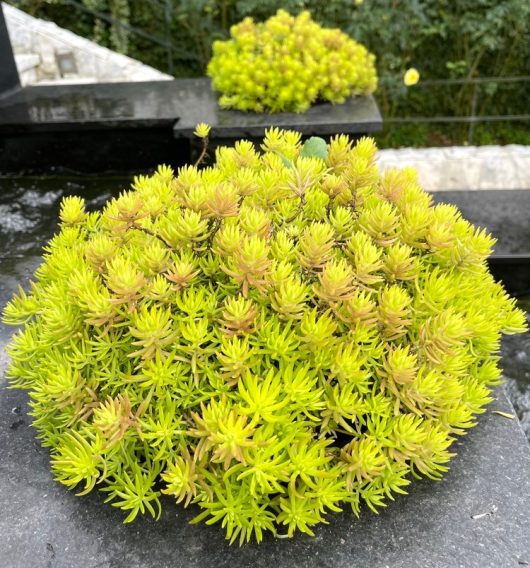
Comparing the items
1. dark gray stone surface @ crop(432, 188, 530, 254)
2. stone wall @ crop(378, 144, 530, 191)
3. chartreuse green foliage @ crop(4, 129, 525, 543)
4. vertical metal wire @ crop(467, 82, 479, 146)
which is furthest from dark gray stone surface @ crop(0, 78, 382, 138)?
vertical metal wire @ crop(467, 82, 479, 146)

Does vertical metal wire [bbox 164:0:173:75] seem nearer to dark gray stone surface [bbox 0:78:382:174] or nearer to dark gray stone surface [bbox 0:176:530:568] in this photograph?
dark gray stone surface [bbox 0:78:382:174]

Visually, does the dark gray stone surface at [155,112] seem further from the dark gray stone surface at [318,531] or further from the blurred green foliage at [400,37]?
the dark gray stone surface at [318,531]

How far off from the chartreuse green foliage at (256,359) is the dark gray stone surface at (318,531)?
0.05m

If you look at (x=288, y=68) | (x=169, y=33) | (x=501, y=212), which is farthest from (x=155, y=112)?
(x=169, y=33)

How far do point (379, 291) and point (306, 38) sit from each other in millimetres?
2754

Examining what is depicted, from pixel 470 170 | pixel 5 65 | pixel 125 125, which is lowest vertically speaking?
pixel 470 170

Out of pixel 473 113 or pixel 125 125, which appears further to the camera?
pixel 473 113

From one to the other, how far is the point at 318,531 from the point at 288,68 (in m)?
2.88

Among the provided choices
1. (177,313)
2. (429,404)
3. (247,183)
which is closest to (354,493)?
(429,404)

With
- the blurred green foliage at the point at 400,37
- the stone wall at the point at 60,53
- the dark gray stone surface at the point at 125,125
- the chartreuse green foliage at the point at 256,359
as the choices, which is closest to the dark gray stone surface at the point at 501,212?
the dark gray stone surface at the point at 125,125

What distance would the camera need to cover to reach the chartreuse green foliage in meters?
1.28

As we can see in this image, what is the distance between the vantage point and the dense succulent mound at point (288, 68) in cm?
358

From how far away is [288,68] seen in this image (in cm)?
358

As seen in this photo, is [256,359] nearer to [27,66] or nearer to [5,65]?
[5,65]
